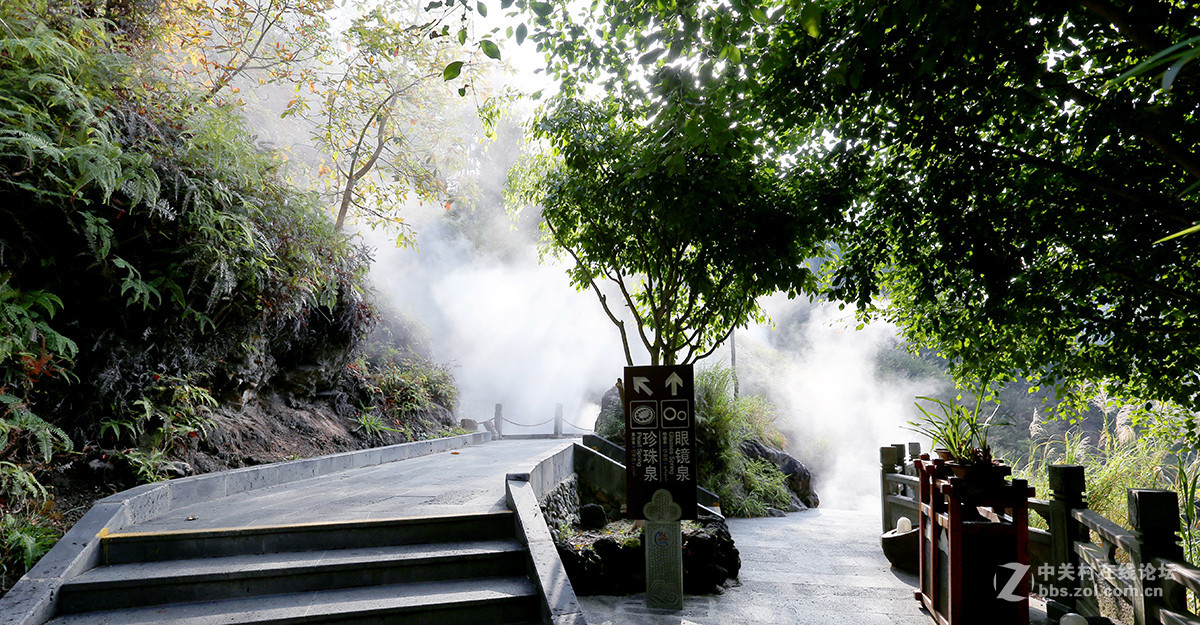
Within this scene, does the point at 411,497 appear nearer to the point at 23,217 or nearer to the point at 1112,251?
the point at 23,217

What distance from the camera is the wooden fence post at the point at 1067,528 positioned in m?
4.81

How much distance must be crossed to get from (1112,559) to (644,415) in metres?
3.45

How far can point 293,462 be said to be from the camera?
689cm

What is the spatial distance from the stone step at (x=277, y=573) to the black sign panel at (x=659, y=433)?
4.53 feet

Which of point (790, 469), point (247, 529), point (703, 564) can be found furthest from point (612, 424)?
point (247, 529)

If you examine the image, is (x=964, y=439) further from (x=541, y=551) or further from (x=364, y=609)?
(x=364, y=609)

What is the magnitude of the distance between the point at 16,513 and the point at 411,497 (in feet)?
8.86

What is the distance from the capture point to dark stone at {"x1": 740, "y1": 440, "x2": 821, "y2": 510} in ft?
46.1

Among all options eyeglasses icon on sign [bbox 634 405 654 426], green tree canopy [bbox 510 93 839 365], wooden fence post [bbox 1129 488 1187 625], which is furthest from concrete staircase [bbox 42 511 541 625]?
wooden fence post [bbox 1129 488 1187 625]

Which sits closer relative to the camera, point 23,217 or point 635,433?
point 23,217

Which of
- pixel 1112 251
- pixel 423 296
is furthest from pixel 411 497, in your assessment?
pixel 423 296

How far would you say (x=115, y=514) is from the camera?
168 inches

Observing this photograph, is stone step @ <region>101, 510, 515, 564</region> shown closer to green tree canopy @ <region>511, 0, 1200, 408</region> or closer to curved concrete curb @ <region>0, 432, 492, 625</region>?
curved concrete curb @ <region>0, 432, 492, 625</region>

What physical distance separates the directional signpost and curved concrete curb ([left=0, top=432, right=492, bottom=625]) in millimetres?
3813
